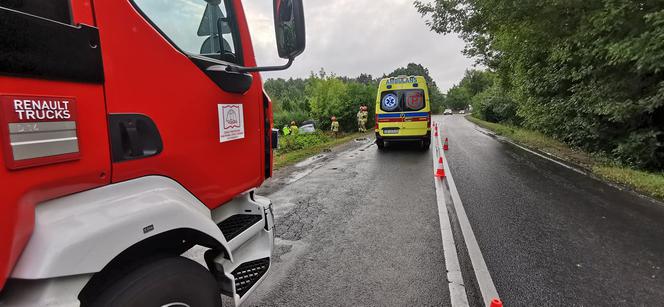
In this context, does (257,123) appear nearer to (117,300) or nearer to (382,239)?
(117,300)

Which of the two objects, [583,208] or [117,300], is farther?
[583,208]

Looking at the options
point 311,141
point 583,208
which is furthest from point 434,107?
point 583,208

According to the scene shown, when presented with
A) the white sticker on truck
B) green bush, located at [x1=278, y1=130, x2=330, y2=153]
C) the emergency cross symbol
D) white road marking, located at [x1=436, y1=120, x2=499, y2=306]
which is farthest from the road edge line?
green bush, located at [x1=278, y1=130, x2=330, y2=153]

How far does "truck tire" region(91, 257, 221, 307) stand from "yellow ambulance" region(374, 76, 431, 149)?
37.2 ft

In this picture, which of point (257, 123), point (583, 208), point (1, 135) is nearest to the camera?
point (1, 135)

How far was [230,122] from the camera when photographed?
2.26m

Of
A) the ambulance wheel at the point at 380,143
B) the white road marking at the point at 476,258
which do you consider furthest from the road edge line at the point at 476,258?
the ambulance wheel at the point at 380,143

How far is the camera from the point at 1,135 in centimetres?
111

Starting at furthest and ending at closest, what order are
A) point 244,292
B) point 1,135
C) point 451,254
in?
point 451,254 < point 244,292 < point 1,135

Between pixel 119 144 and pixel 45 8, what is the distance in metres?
0.57

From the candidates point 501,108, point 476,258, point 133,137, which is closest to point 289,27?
point 133,137

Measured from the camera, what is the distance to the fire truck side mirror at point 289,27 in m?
2.11

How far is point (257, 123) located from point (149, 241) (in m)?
1.18

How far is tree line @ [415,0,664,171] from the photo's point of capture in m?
6.70
